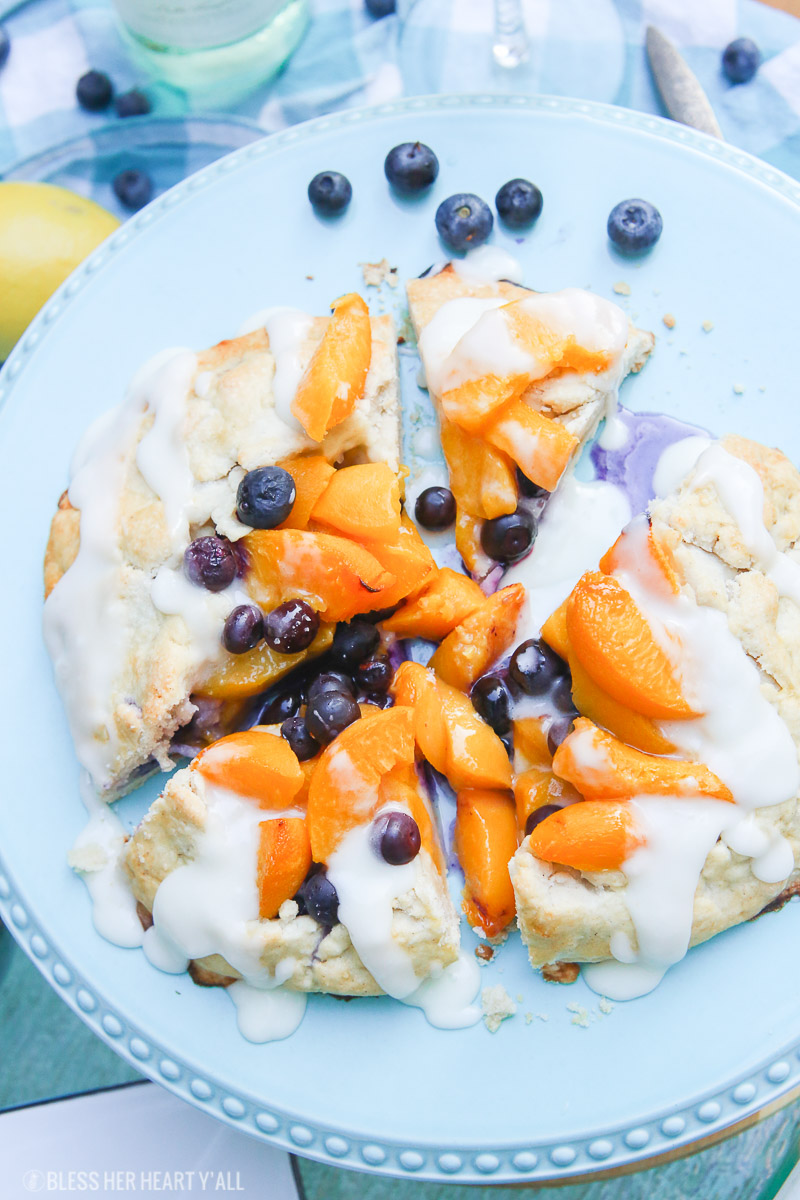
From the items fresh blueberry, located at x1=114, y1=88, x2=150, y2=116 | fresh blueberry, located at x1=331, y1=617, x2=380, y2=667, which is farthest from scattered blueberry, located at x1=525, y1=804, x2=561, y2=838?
fresh blueberry, located at x1=114, y1=88, x2=150, y2=116

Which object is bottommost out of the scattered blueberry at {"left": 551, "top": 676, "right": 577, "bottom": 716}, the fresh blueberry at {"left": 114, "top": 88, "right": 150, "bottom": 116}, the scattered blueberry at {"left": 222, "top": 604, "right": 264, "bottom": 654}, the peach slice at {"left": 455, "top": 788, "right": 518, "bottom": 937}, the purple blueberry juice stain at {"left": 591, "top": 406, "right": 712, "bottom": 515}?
the peach slice at {"left": 455, "top": 788, "right": 518, "bottom": 937}

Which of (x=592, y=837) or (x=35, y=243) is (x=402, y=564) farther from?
(x=35, y=243)

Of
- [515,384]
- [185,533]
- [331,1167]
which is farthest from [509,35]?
[331,1167]

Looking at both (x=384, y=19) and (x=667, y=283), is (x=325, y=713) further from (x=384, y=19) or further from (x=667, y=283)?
(x=384, y=19)

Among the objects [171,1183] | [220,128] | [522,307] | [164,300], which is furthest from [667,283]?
[171,1183]

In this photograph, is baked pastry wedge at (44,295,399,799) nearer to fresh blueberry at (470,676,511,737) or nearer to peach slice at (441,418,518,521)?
peach slice at (441,418,518,521)

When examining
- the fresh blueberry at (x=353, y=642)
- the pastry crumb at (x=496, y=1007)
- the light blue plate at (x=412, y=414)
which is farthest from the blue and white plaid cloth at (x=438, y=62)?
the pastry crumb at (x=496, y=1007)

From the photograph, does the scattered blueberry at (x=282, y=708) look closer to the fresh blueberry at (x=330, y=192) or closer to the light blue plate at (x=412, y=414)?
the light blue plate at (x=412, y=414)

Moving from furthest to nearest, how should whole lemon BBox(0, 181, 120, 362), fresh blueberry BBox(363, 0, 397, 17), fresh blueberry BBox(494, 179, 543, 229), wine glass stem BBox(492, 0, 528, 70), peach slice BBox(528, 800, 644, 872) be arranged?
1. fresh blueberry BBox(363, 0, 397, 17)
2. wine glass stem BBox(492, 0, 528, 70)
3. whole lemon BBox(0, 181, 120, 362)
4. fresh blueberry BBox(494, 179, 543, 229)
5. peach slice BBox(528, 800, 644, 872)
